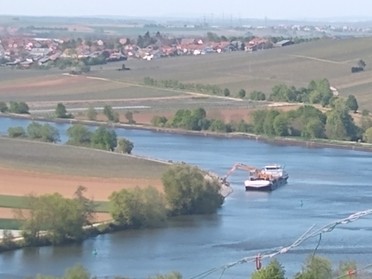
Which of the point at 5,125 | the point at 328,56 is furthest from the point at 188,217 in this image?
the point at 328,56

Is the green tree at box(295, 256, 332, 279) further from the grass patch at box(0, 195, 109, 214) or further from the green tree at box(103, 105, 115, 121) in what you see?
the green tree at box(103, 105, 115, 121)

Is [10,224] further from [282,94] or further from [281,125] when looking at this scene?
[282,94]

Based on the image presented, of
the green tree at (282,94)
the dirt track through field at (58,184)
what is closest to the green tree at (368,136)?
the green tree at (282,94)

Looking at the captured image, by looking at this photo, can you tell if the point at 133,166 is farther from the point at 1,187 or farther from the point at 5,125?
the point at 5,125

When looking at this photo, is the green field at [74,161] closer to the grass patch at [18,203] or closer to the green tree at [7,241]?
the grass patch at [18,203]

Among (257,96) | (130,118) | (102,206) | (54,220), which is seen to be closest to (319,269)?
(54,220)
